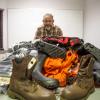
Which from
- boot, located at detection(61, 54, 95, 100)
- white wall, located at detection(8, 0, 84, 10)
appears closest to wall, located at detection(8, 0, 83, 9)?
white wall, located at detection(8, 0, 84, 10)

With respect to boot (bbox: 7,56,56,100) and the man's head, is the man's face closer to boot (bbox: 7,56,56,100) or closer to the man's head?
the man's head

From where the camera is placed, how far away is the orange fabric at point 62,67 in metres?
1.62

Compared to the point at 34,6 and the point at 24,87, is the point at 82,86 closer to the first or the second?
the point at 24,87

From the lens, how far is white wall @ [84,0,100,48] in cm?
439

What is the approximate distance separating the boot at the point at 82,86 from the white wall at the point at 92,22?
3.11m

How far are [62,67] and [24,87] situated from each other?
46 centimetres

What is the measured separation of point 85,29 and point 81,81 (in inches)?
136

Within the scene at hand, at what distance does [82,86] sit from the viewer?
4.45 ft

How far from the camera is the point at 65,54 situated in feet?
5.93

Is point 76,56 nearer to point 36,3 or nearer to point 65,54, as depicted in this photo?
point 65,54

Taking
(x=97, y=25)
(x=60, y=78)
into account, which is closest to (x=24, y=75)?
(x=60, y=78)

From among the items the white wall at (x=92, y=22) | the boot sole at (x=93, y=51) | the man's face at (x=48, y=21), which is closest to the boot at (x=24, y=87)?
the boot sole at (x=93, y=51)

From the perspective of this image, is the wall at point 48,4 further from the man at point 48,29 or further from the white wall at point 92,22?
the man at point 48,29

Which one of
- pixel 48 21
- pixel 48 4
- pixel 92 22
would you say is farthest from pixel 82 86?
pixel 48 4
